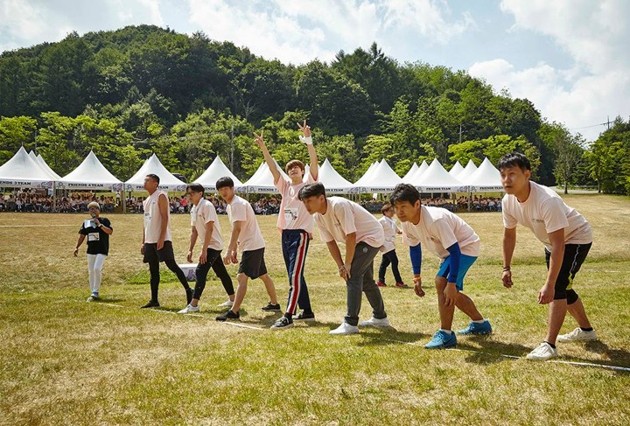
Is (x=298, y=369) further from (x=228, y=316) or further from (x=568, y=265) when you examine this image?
(x=228, y=316)

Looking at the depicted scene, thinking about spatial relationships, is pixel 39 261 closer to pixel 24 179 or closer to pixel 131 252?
pixel 131 252

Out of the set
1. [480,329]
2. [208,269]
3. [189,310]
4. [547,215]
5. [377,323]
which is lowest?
[189,310]

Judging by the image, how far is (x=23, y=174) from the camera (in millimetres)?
34438

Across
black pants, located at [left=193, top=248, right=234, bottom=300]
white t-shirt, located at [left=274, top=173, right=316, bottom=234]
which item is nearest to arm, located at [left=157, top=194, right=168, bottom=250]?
black pants, located at [left=193, top=248, right=234, bottom=300]

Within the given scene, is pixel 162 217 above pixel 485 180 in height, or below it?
below

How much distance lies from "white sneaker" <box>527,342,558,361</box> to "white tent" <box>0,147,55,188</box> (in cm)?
3721

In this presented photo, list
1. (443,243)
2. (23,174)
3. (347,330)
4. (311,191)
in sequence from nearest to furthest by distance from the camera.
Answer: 1. (443,243)
2. (311,191)
3. (347,330)
4. (23,174)

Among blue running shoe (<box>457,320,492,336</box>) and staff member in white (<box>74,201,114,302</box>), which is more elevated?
staff member in white (<box>74,201,114,302</box>)

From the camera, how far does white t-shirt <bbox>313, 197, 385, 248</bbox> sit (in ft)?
18.3

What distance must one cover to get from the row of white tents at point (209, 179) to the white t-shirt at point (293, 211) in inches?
1274

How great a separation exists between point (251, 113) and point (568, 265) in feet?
356

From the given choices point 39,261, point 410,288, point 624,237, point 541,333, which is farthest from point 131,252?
point 624,237

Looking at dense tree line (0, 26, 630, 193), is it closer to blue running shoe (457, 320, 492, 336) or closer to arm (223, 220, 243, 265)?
arm (223, 220, 243, 265)

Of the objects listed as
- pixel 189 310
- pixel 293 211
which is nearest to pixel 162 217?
pixel 189 310
